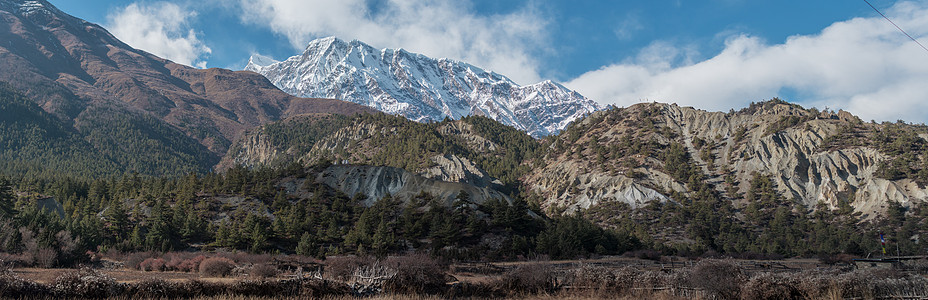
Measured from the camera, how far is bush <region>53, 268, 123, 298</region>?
19.3m

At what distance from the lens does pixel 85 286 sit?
19.6 m

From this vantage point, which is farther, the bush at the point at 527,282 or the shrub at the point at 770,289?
the bush at the point at 527,282

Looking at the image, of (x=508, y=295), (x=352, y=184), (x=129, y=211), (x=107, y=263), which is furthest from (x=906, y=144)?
(x=129, y=211)

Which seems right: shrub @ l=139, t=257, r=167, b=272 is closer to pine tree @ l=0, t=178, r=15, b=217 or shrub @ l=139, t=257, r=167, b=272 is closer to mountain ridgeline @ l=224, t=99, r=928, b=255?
pine tree @ l=0, t=178, r=15, b=217

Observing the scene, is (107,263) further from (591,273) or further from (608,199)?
(608,199)

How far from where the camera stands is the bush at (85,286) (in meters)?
19.3

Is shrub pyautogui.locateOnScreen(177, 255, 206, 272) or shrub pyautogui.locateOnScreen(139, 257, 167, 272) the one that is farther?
shrub pyautogui.locateOnScreen(139, 257, 167, 272)

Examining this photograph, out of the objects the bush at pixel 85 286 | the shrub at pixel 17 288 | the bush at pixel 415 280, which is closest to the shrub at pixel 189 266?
the bush at pixel 415 280

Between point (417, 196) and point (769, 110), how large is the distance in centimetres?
11719

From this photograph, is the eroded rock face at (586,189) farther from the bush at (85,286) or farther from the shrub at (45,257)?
the bush at (85,286)

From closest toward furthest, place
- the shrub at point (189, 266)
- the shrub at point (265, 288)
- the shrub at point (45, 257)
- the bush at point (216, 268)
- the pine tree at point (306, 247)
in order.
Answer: the shrub at point (265, 288)
the bush at point (216, 268)
the shrub at point (45, 257)
the shrub at point (189, 266)
the pine tree at point (306, 247)

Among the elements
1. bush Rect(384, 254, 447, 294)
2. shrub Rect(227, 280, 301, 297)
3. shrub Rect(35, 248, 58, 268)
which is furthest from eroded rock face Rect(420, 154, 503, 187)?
shrub Rect(227, 280, 301, 297)

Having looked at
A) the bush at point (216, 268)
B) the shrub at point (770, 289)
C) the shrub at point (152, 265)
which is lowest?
the shrub at point (152, 265)

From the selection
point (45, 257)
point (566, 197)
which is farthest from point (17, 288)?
point (566, 197)
